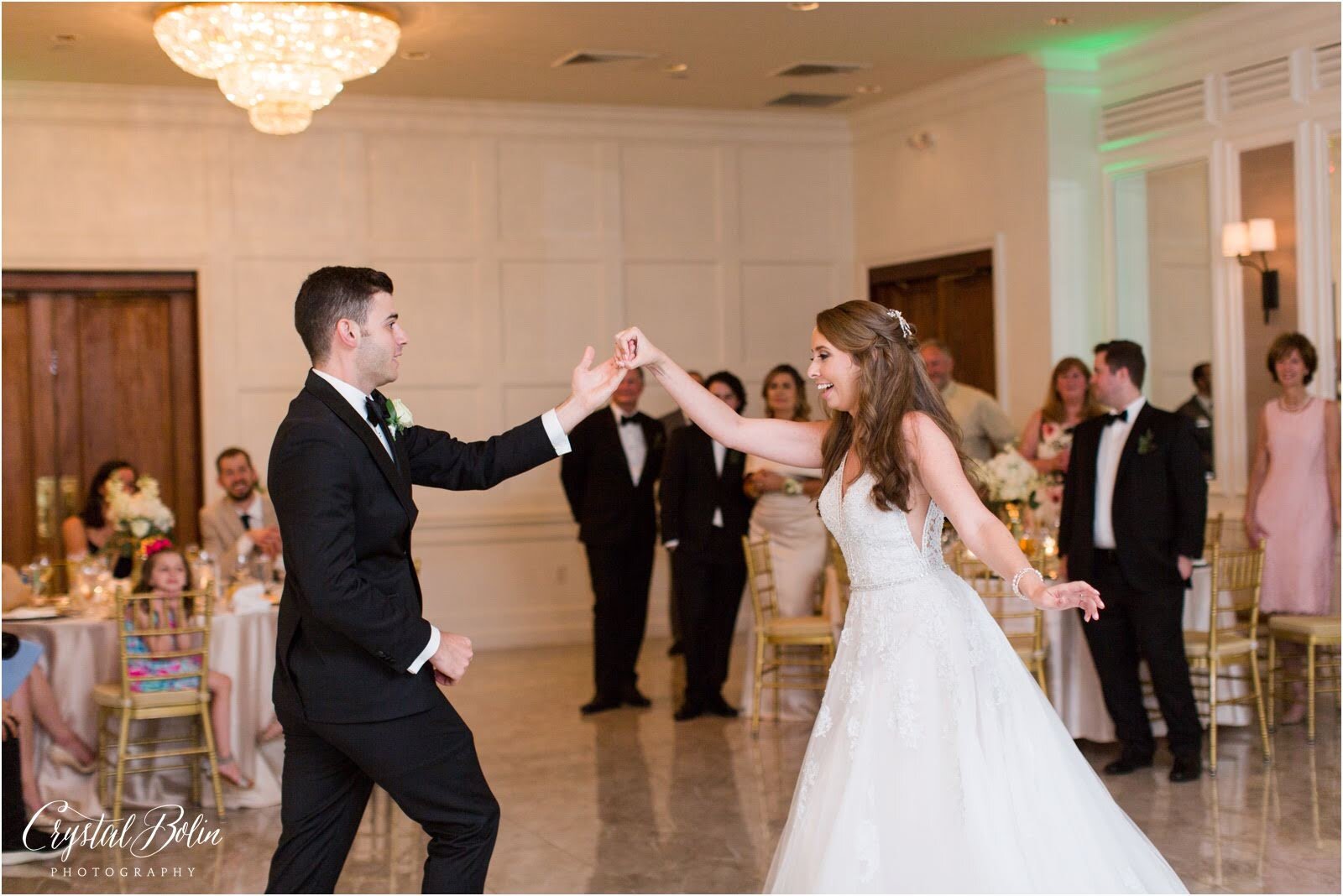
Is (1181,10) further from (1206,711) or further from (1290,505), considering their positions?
(1206,711)

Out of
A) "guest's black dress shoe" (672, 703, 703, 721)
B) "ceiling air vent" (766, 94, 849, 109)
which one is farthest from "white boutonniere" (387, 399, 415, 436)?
"ceiling air vent" (766, 94, 849, 109)

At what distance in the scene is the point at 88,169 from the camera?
905cm

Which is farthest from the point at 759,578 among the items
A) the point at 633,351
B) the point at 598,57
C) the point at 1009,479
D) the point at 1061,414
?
the point at 633,351

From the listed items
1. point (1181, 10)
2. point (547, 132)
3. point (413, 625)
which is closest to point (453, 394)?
point (547, 132)

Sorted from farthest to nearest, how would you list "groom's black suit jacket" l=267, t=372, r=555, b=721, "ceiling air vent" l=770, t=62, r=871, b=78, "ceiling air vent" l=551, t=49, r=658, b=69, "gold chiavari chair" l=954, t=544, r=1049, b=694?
"ceiling air vent" l=770, t=62, r=871, b=78 < "ceiling air vent" l=551, t=49, r=658, b=69 < "gold chiavari chair" l=954, t=544, r=1049, b=694 < "groom's black suit jacket" l=267, t=372, r=555, b=721

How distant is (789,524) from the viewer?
7.55m

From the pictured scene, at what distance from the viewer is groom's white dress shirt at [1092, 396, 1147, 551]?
6145mm

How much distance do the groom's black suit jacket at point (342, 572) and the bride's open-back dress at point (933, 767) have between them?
1010mm

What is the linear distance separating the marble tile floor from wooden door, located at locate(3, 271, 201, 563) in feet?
11.3

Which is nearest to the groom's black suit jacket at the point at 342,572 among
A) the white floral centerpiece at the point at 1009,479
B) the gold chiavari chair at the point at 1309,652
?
the white floral centerpiece at the point at 1009,479

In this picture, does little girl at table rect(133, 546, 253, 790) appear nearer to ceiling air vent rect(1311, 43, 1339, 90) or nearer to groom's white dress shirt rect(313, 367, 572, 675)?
groom's white dress shirt rect(313, 367, 572, 675)

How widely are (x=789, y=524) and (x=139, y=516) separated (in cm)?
327

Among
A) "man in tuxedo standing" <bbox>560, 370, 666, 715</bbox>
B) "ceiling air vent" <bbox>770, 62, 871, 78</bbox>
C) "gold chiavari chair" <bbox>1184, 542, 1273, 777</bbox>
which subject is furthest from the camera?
"ceiling air vent" <bbox>770, 62, 871, 78</bbox>

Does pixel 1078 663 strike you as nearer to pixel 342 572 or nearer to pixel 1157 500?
pixel 1157 500
